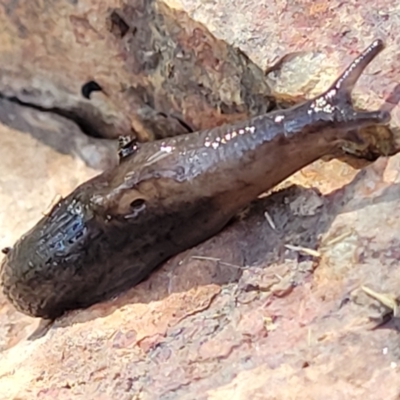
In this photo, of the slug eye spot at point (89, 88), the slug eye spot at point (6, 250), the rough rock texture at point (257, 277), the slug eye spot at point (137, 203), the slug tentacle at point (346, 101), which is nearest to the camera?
the rough rock texture at point (257, 277)

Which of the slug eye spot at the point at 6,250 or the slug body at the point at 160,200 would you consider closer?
the slug body at the point at 160,200

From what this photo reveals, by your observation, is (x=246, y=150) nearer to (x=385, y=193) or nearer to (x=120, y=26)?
(x=385, y=193)

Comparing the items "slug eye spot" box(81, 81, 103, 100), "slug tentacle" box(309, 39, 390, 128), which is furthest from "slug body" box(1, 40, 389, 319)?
"slug eye spot" box(81, 81, 103, 100)

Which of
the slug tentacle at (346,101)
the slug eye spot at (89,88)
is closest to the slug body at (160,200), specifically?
the slug tentacle at (346,101)

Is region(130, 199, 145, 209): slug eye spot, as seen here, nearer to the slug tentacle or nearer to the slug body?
the slug body

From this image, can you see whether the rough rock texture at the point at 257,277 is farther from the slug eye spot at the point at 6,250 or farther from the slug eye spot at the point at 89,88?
the slug eye spot at the point at 6,250

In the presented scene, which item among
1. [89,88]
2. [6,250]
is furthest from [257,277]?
[89,88]

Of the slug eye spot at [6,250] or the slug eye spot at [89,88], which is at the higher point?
the slug eye spot at [89,88]
